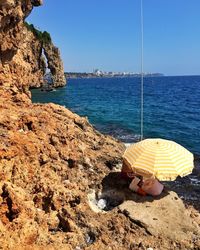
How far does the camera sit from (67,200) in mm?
7309

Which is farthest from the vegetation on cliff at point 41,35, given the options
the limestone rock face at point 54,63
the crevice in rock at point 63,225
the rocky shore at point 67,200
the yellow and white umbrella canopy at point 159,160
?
the crevice in rock at point 63,225

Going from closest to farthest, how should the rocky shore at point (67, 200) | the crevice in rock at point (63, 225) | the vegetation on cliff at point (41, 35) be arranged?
1. the rocky shore at point (67, 200)
2. the crevice in rock at point (63, 225)
3. the vegetation on cliff at point (41, 35)

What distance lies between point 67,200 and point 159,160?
2547 millimetres

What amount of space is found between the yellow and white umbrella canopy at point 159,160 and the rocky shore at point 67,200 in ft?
2.14

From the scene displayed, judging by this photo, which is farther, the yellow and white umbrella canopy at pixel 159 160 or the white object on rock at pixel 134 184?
the white object on rock at pixel 134 184

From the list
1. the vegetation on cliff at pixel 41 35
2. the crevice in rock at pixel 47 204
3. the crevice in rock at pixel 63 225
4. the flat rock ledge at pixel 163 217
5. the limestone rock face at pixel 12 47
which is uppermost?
the vegetation on cliff at pixel 41 35

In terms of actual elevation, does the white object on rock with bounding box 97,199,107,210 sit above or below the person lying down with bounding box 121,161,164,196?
below

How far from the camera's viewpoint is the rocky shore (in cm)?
634

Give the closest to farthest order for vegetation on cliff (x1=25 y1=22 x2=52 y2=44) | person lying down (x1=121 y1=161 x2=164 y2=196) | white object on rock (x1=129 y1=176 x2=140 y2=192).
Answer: person lying down (x1=121 y1=161 x2=164 y2=196)
white object on rock (x1=129 y1=176 x2=140 y2=192)
vegetation on cliff (x1=25 y1=22 x2=52 y2=44)

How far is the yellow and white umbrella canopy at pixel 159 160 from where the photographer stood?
830 cm

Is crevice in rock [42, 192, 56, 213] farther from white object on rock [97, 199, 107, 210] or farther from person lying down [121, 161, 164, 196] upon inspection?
person lying down [121, 161, 164, 196]

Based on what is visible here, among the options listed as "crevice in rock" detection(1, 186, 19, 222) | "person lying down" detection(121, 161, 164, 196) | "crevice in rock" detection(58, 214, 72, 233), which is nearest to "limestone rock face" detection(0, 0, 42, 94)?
"person lying down" detection(121, 161, 164, 196)

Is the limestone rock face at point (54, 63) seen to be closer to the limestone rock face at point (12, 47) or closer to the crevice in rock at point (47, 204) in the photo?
the limestone rock face at point (12, 47)

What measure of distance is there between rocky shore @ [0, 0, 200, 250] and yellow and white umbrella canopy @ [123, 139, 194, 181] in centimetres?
65
